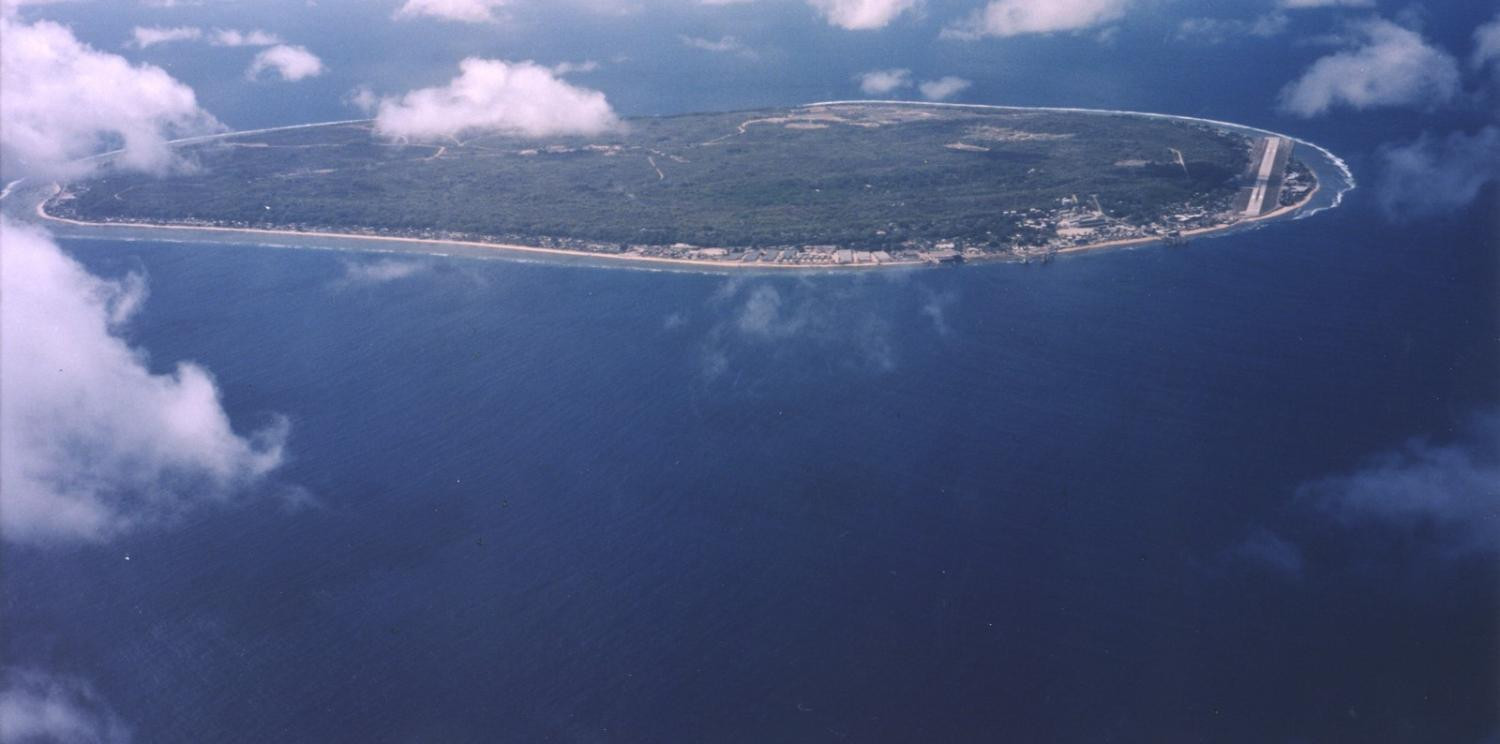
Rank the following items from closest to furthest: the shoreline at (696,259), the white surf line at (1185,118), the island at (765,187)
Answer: the shoreline at (696,259) < the island at (765,187) < the white surf line at (1185,118)

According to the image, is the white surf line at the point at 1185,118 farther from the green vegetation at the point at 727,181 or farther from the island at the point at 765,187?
the green vegetation at the point at 727,181

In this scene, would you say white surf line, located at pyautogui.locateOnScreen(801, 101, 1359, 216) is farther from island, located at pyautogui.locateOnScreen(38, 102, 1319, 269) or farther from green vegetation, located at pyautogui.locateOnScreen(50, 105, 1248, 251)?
green vegetation, located at pyautogui.locateOnScreen(50, 105, 1248, 251)

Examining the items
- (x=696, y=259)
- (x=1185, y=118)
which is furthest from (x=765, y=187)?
(x=1185, y=118)

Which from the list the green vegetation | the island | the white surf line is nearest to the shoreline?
the island

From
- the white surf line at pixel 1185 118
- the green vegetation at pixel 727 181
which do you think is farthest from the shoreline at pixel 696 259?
the white surf line at pixel 1185 118

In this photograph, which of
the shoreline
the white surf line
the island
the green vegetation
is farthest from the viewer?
the white surf line

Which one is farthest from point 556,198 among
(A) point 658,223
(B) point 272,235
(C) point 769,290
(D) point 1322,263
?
(D) point 1322,263
